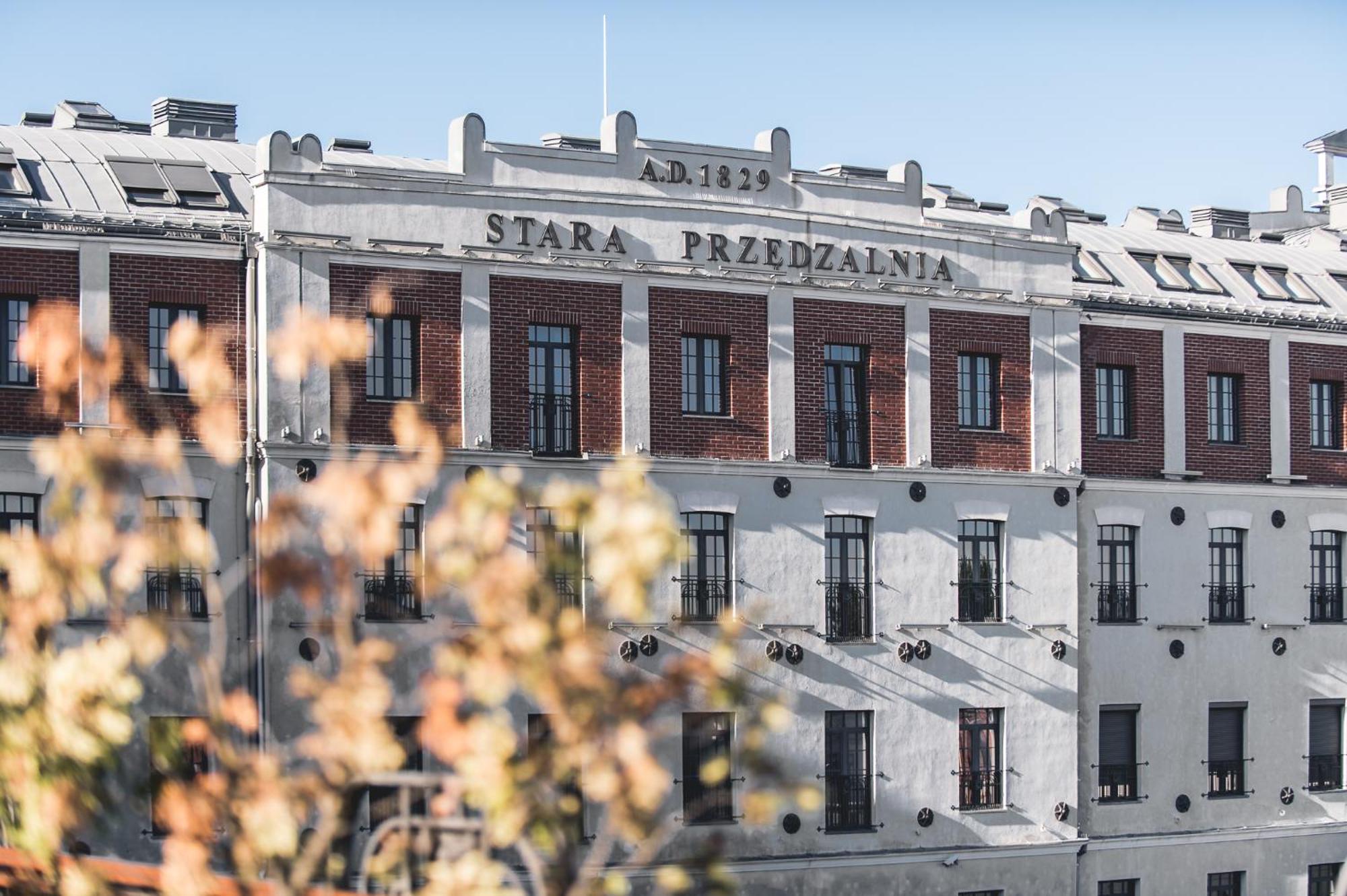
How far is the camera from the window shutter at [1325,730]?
39344 millimetres

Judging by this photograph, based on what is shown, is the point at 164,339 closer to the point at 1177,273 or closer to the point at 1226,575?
the point at 1226,575

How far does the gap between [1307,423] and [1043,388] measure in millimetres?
6699

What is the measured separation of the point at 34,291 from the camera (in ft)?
96.2

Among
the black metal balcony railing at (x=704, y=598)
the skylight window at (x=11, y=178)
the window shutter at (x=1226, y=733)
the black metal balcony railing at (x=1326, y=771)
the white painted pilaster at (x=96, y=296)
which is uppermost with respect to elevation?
the skylight window at (x=11, y=178)

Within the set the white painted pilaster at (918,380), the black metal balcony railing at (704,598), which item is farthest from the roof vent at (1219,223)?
the black metal balcony railing at (704,598)

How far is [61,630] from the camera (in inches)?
1142

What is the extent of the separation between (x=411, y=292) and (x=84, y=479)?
20851 millimetres

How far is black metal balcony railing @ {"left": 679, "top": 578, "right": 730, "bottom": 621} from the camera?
32.9m

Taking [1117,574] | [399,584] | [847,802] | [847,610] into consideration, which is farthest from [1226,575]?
[399,584]

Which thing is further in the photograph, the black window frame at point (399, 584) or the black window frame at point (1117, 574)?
the black window frame at point (1117, 574)

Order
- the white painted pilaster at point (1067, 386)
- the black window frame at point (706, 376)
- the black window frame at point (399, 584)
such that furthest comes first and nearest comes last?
the white painted pilaster at point (1067, 386)
the black window frame at point (706, 376)
the black window frame at point (399, 584)

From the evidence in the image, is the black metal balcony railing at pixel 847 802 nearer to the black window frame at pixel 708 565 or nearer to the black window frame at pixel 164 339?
the black window frame at pixel 708 565

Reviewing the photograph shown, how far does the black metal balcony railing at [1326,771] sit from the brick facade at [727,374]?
13.3m

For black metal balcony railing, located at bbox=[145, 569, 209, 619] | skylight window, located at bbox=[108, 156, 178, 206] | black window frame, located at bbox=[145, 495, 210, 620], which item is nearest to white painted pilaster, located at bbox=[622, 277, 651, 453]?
black window frame, located at bbox=[145, 495, 210, 620]
